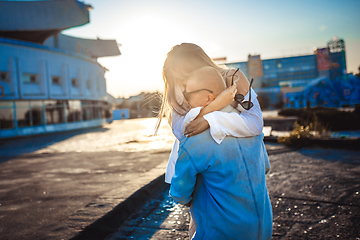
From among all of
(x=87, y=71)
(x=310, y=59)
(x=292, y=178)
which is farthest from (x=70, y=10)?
(x=310, y=59)

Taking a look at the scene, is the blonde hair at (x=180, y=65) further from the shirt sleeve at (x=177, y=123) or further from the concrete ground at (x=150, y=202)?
the concrete ground at (x=150, y=202)

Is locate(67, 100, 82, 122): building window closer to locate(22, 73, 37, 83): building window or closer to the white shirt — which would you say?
locate(22, 73, 37, 83): building window

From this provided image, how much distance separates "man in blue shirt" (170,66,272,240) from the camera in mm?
1160

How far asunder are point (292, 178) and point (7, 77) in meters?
24.4

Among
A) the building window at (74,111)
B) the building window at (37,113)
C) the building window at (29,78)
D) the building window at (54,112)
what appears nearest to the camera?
the building window at (29,78)

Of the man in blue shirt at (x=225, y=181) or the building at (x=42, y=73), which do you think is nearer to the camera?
the man in blue shirt at (x=225, y=181)

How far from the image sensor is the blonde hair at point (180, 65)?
5.32 feet

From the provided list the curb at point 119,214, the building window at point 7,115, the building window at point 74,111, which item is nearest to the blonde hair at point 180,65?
the curb at point 119,214

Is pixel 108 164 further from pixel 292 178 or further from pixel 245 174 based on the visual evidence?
pixel 245 174

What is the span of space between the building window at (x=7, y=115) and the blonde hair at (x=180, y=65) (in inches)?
953

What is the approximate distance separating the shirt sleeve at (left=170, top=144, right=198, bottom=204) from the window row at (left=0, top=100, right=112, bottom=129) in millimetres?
24629

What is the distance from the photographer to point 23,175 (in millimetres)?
6664

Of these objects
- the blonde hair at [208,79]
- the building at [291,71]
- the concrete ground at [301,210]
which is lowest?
the concrete ground at [301,210]

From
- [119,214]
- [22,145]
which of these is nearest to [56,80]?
[22,145]
